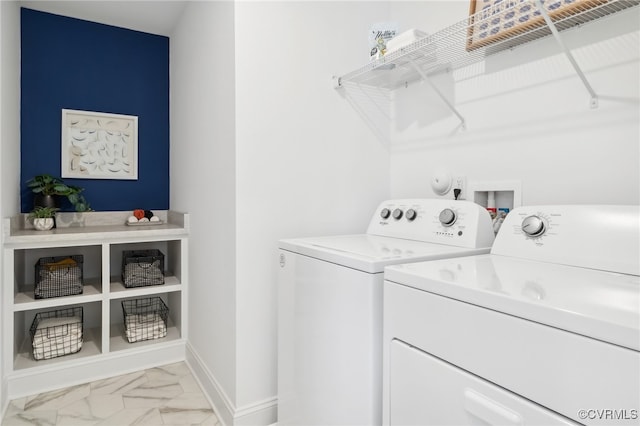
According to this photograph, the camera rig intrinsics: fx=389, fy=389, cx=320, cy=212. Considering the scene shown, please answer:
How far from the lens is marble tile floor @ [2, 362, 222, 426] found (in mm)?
1716

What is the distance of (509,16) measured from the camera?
132 cm

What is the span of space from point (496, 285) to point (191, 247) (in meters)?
1.81

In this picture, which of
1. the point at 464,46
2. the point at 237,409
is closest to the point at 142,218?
the point at 237,409

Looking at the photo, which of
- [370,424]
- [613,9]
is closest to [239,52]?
[613,9]

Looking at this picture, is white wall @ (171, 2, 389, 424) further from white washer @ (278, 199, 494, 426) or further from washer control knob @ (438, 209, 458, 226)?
washer control knob @ (438, 209, 458, 226)

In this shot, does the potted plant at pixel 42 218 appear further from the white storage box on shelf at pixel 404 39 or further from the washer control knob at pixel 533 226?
the washer control knob at pixel 533 226

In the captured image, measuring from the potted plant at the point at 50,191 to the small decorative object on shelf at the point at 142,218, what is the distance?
0.28 m

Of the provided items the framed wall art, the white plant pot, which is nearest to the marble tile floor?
the white plant pot

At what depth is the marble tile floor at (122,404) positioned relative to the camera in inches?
67.6

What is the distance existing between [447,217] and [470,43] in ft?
2.14

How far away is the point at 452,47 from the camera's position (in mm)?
1479

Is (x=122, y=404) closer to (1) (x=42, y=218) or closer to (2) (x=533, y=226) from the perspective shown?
(1) (x=42, y=218)

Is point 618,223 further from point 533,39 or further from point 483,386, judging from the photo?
point 533,39

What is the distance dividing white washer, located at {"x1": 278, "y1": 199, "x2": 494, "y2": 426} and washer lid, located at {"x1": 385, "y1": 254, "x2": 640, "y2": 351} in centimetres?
14
